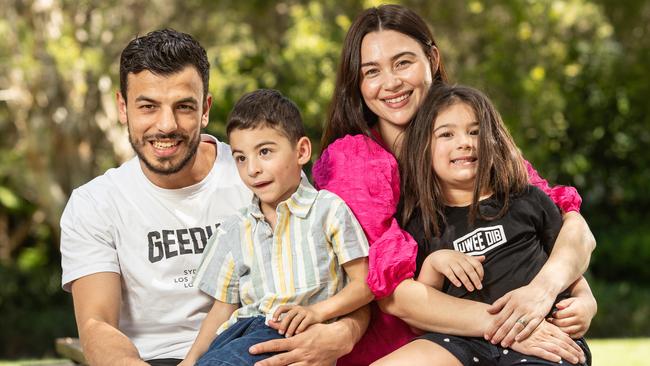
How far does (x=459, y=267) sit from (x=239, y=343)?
32.2 inches

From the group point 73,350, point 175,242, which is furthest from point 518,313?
point 73,350

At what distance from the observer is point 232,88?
1139cm

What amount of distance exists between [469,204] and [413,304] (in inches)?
18.3

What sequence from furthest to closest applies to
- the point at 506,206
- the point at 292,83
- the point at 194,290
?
1. the point at 292,83
2. the point at 194,290
3. the point at 506,206

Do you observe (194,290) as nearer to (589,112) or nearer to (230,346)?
(230,346)

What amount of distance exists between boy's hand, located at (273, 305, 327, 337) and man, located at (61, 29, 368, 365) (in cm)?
65

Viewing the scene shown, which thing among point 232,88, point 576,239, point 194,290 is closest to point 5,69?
point 232,88

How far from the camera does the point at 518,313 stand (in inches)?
136

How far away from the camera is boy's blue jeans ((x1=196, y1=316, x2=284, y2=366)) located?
10.9 feet

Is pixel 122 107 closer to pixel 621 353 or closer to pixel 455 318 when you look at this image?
pixel 455 318

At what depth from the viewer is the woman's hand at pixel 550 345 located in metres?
3.43

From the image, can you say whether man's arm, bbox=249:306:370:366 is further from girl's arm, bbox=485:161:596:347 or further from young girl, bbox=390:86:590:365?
girl's arm, bbox=485:161:596:347

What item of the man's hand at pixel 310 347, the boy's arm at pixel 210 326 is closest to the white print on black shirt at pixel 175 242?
the boy's arm at pixel 210 326

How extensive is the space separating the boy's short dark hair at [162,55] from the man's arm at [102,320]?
2.48 ft
